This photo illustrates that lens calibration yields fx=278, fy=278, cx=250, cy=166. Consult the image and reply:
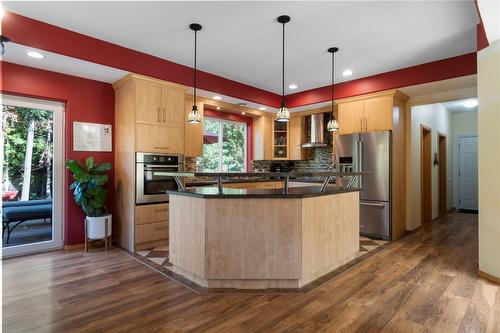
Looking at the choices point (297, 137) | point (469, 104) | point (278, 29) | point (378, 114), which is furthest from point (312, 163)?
point (469, 104)

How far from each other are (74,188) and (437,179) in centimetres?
748

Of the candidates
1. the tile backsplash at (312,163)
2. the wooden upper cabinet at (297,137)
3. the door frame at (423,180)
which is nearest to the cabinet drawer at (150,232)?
the tile backsplash at (312,163)

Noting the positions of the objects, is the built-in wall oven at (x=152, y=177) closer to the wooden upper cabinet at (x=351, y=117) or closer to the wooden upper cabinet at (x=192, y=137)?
the wooden upper cabinet at (x=192, y=137)

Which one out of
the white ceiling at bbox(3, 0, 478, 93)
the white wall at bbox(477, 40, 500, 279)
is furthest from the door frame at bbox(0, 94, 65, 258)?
the white wall at bbox(477, 40, 500, 279)

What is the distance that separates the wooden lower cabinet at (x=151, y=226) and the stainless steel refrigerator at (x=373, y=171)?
3151 mm

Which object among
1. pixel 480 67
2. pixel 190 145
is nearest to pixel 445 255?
pixel 480 67

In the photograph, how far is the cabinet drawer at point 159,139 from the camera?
3854mm

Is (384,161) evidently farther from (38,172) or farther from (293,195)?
(38,172)

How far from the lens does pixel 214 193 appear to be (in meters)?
2.64

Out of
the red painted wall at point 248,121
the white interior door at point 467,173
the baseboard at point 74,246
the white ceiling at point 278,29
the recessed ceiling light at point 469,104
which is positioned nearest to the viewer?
the white ceiling at point 278,29

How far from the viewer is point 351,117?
4.95 m

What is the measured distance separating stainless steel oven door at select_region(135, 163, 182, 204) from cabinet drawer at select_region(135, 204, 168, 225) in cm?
9

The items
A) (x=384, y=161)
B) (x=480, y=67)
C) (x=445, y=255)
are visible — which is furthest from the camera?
(x=384, y=161)

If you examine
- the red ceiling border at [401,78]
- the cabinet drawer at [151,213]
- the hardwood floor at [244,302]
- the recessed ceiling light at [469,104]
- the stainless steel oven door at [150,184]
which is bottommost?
the hardwood floor at [244,302]
